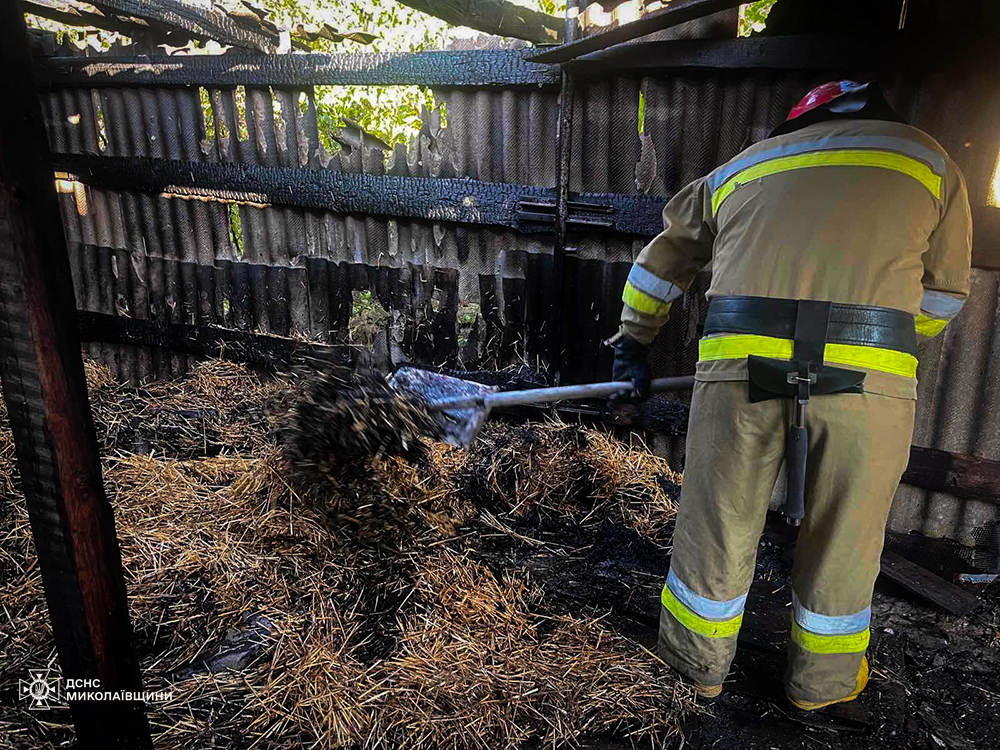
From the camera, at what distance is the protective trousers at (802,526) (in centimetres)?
248

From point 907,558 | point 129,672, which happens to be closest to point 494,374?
point 907,558

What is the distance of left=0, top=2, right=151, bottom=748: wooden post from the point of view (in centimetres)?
157

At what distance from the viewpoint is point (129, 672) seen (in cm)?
200

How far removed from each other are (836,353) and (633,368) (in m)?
1.05

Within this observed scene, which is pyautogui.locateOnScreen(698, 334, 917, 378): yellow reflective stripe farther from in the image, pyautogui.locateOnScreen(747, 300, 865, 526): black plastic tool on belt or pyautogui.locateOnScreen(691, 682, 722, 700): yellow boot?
pyautogui.locateOnScreen(691, 682, 722, 700): yellow boot

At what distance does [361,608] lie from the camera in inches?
124

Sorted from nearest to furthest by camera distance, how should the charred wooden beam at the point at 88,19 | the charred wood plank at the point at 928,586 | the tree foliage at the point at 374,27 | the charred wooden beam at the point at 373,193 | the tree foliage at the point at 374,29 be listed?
1. the charred wood plank at the point at 928,586
2. the charred wooden beam at the point at 373,193
3. the charred wooden beam at the point at 88,19
4. the tree foliage at the point at 374,29
5. the tree foliage at the point at 374,27

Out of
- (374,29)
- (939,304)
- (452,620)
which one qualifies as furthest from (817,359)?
(374,29)

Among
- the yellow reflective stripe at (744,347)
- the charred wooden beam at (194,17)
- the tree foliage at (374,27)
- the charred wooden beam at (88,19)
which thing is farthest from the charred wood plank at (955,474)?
the tree foliage at (374,27)

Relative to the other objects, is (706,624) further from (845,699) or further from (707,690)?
(845,699)

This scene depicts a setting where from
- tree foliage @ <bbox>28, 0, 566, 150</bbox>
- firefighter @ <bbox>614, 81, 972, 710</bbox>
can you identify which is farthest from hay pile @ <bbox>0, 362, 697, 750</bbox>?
tree foliage @ <bbox>28, 0, 566, 150</bbox>

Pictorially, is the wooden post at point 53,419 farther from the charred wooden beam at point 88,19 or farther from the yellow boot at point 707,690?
the charred wooden beam at point 88,19

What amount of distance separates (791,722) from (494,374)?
287 cm

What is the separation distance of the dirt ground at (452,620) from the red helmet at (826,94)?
2.34 meters
